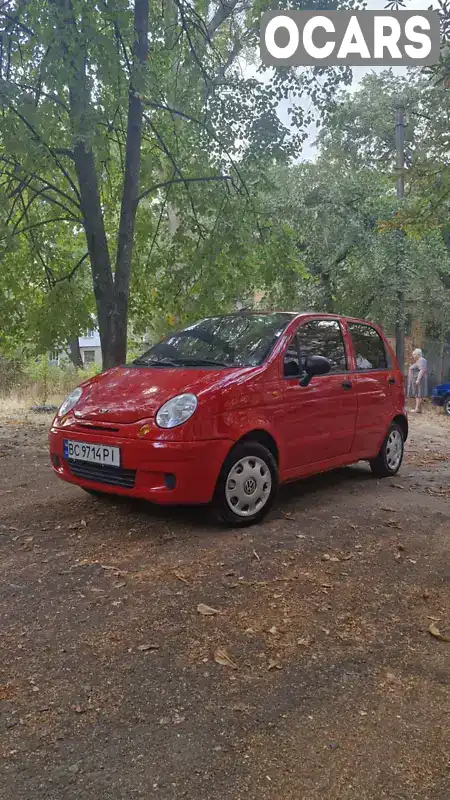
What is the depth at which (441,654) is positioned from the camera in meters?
2.97

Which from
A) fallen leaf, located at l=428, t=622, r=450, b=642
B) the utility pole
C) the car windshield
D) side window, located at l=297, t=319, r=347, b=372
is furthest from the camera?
the utility pole

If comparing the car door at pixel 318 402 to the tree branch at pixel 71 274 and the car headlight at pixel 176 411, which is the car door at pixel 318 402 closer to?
the car headlight at pixel 176 411

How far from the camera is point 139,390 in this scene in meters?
4.74

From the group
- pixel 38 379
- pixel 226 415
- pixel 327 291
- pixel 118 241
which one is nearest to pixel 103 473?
Answer: pixel 226 415

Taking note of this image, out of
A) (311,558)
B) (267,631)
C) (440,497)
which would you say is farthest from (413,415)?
(267,631)

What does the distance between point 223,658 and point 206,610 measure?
0.48 m

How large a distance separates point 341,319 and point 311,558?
2.83 m

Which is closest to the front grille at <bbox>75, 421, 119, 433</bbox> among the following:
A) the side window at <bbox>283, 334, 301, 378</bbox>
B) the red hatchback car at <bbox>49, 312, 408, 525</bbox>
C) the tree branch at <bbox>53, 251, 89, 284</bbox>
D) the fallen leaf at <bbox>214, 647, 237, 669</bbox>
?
the red hatchback car at <bbox>49, 312, 408, 525</bbox>

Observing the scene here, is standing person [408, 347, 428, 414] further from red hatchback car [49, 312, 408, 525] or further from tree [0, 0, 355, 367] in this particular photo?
red hatchback car [49, 312, 408, 525]

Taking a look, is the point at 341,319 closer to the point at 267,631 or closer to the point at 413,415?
the point at 267,631

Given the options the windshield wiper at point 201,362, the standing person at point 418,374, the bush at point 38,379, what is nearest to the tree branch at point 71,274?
the windshield wiper at point 201,362

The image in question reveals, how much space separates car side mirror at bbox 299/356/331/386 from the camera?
17.0ft

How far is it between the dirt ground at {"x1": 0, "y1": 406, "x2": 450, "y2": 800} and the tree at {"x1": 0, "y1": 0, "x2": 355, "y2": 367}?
4.38 meters

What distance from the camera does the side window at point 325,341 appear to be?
550 cm
